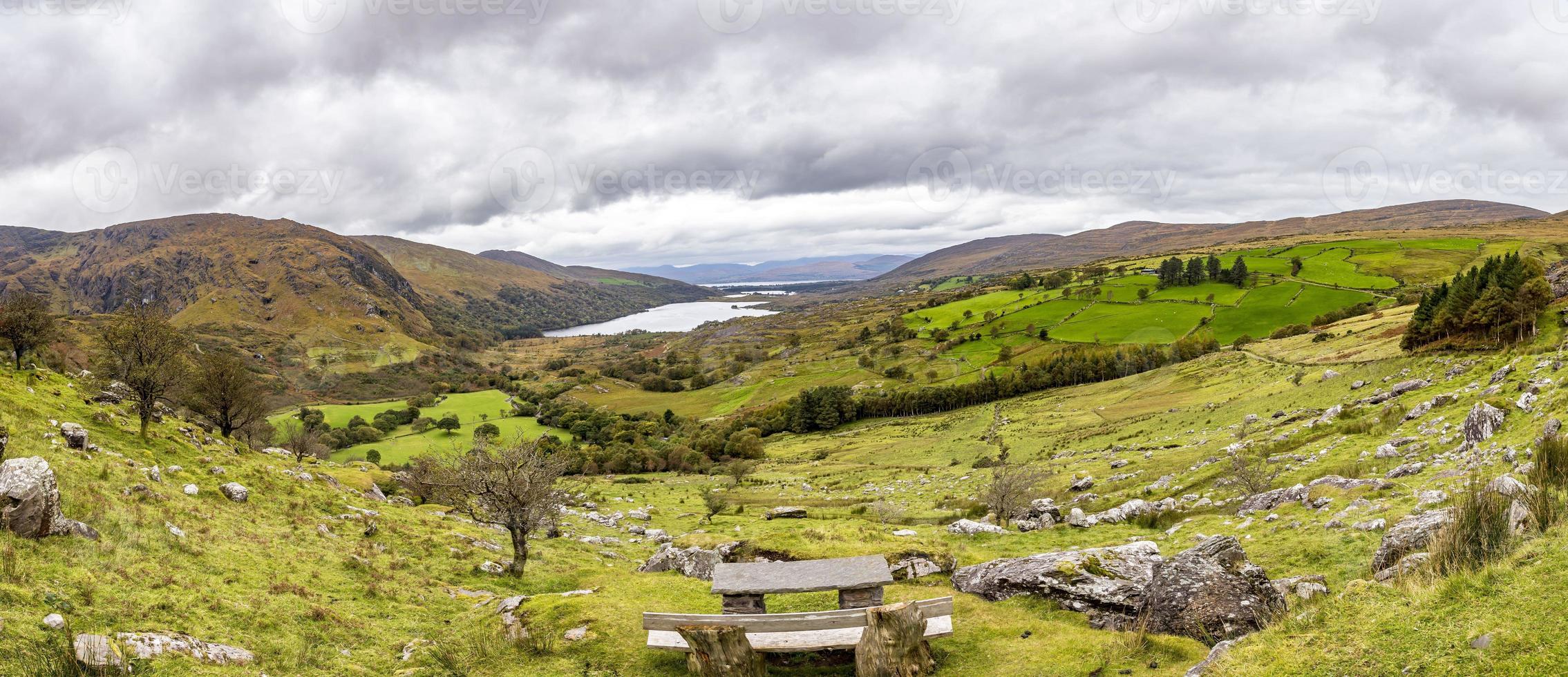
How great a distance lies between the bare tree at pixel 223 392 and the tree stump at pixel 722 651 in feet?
141

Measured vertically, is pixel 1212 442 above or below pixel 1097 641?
below

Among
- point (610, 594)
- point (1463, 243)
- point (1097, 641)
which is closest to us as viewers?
point (1097, 641)

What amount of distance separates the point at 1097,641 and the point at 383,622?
16644 mm

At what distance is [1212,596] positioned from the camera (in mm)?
11844

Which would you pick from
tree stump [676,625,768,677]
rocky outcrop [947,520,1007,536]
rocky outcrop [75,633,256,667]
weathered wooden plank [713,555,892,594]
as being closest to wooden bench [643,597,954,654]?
tree stump [676,625,768,677]

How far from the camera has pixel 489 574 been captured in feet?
70.1

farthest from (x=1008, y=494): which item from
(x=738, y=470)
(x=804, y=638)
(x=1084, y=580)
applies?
(x=738, y=470)

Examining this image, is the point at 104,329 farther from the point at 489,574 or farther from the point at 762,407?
the point at 762,407

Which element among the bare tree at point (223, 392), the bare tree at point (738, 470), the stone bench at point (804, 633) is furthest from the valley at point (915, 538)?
the bare tree at point (738, 470)

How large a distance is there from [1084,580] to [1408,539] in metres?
5.82

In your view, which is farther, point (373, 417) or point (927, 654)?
point (373, 417)

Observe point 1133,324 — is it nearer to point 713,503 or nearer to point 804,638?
point 713,503

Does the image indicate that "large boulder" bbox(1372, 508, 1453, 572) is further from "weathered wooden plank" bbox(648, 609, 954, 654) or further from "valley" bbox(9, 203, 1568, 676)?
"weathered wooden plank" bbox(648, 609, 954, 654)

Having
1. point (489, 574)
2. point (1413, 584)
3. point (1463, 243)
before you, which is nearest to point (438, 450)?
point (489, 574)
